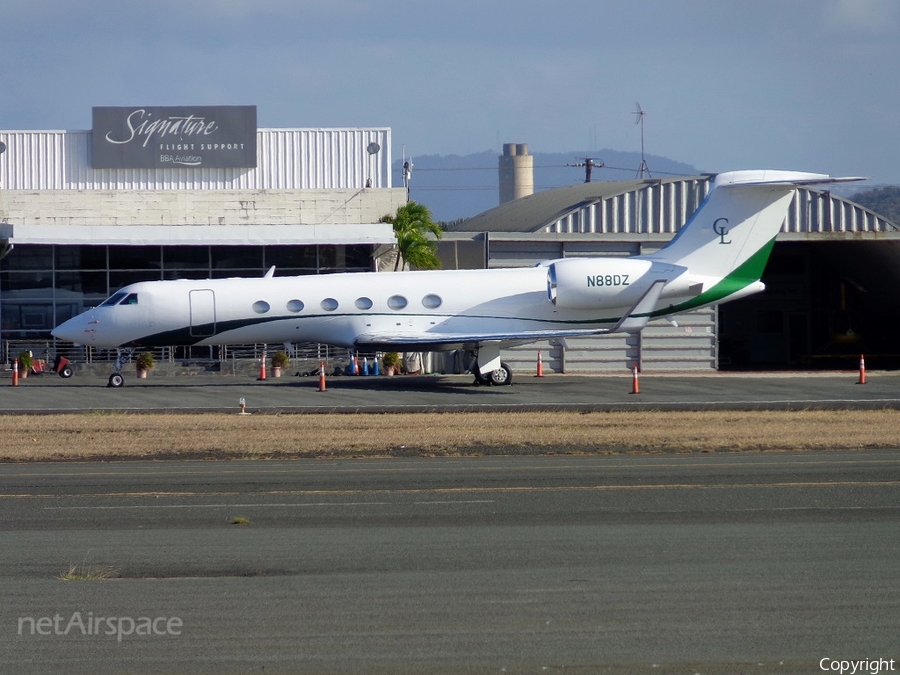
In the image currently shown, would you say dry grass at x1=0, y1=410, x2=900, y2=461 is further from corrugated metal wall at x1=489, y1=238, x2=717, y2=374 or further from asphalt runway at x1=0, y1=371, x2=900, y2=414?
corrugated metal wall at x1=489, y1=238, x2=717, y2=374

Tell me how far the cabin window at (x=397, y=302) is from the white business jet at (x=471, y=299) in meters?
0.03

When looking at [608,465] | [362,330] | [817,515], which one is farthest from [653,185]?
[817,515]

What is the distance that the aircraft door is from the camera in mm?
28031

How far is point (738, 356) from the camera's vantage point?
43781 millimetres

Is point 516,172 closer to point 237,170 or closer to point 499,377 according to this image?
point 237,170

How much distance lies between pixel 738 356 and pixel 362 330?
20.8 m

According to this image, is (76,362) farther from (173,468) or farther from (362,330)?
(173,468)

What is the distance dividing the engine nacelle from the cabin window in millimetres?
3826

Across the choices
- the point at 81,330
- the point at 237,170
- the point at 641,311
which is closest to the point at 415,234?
the point at 237,170

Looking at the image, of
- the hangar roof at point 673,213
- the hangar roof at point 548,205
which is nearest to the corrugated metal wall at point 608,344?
the hangar roof at point 673,213

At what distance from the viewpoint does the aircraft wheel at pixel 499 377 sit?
1142 inches

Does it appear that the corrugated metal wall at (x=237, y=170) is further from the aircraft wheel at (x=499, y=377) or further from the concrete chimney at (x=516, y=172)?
the concrete chimney at (x=516, y=172)

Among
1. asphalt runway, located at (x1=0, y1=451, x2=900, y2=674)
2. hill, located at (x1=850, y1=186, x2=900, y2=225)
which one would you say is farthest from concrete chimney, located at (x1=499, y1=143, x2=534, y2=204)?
asphalt runway, located at (x1=0, y1=451, x2=900, y2=674)

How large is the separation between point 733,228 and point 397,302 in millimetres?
9186
